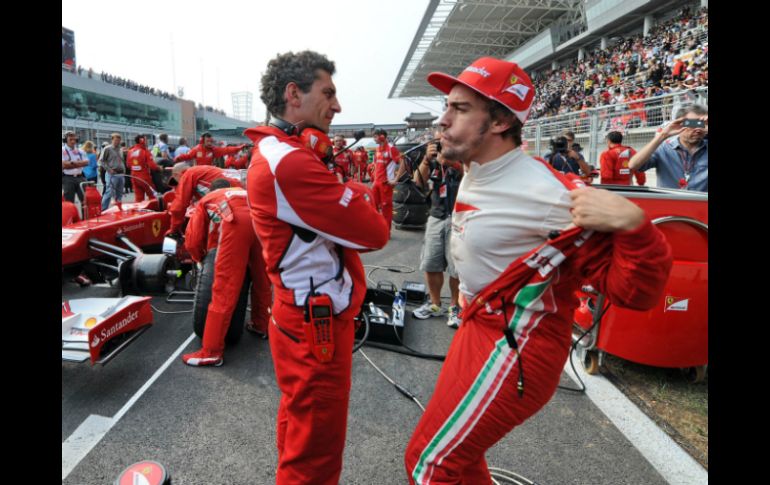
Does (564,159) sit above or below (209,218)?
above

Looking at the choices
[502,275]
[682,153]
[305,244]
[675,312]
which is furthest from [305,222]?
[682,153]

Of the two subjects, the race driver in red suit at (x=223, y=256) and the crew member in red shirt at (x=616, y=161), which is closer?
the race driver in red suit at (x=223, y=256)

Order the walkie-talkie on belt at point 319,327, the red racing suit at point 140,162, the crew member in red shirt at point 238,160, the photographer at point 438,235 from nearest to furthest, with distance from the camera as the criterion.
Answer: the walkie-talkie on belt at point 319,327
the photographer at point 438,235
the red racing suit at point 140,162
the crew member in red shirt at point 238,160

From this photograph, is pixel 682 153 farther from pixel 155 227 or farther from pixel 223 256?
pixel 155 227

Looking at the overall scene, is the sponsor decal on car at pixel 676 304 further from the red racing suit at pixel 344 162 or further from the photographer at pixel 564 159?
the photographer at pixel 564 159

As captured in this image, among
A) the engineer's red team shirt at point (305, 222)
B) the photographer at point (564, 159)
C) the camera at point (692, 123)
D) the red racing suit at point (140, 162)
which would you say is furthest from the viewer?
the red racing suit at point (140, 162)

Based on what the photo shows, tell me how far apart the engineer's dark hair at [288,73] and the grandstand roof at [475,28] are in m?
25.4

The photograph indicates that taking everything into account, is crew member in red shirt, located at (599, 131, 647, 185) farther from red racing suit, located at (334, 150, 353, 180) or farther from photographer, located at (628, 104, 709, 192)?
red racing suit, located at (334, 150, 353, 180)

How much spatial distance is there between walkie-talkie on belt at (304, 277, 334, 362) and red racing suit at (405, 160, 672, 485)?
1.59ft

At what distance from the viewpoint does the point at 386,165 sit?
318 inches

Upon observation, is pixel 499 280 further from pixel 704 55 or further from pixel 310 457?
pixel 704 55

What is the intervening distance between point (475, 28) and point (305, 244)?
33.8 meters

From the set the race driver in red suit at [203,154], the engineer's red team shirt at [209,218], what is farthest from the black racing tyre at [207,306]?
the race driver in red suit at [203,154]

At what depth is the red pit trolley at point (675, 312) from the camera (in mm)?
2807
